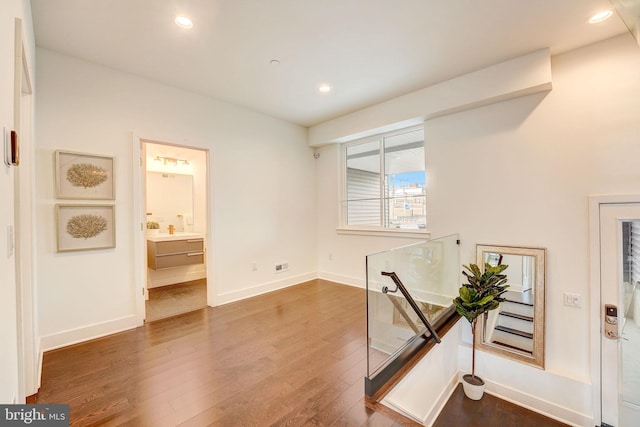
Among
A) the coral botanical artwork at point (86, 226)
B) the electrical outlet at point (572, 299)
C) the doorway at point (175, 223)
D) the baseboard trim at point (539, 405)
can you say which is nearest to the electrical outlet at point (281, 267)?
the doorway at point (175, 223)

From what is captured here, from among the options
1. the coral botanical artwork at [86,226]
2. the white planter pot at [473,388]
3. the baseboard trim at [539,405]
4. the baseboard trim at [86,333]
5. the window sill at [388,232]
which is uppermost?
the coral botanical artwork at [86,226]

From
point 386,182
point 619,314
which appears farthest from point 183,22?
point 619,314

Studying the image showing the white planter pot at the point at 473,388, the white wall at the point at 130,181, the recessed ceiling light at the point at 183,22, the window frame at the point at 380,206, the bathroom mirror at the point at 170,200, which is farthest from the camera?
the bathroom mirror at the point at 170,200

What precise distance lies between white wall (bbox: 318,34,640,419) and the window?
29.1 inches

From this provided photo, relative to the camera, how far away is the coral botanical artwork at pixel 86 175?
2.69 m

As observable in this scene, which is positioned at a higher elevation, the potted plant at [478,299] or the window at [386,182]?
the window at [386,182]

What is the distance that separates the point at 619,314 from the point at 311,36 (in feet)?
11.8

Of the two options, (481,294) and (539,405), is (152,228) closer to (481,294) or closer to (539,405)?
(481,294)

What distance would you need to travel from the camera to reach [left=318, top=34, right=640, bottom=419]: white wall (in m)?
2.41

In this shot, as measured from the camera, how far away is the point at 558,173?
2672 mm

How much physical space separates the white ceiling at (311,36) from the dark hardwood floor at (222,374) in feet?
9.43

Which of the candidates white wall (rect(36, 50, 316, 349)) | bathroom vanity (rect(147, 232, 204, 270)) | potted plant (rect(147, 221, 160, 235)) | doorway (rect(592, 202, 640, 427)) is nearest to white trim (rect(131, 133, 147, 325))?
→ white wall (rect(36, 50, 316, 349))

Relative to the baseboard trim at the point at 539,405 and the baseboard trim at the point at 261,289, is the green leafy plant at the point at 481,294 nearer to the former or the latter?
the baseboard trim at the point at 539,405

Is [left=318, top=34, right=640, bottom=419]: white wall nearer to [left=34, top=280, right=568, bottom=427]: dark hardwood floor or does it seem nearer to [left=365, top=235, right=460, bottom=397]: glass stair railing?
[left=365, top=235, right=460, bottom=397]: glass stair railing
